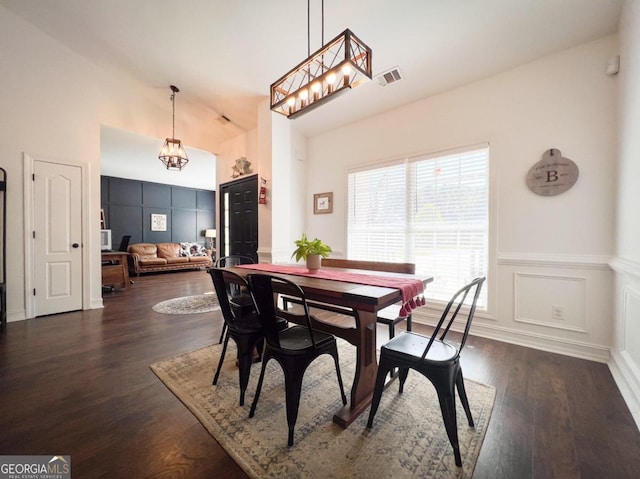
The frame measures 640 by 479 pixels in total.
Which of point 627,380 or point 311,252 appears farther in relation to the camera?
point 311,252

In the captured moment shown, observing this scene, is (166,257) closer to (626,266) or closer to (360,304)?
(360,304)

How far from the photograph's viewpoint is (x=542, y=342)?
2.62 meters

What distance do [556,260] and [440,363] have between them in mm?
2045

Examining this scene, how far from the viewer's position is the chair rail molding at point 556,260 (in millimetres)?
2357

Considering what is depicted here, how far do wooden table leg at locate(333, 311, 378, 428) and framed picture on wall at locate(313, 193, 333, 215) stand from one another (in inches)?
106

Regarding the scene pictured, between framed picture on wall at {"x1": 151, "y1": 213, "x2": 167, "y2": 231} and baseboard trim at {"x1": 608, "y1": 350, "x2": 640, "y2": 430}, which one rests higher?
framed picture on wall at {"x1": 151, "y1": 213, "x2": 167, "y2": 231}

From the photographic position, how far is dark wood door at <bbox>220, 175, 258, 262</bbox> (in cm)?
467

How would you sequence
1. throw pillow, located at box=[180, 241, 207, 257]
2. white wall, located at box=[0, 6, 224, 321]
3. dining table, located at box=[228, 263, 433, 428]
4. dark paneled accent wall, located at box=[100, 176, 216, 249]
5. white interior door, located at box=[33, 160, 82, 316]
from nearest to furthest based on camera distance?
dining table, located at box=[228, 263, 433, 428], white wall, located at box=[0, 6, 224, 321], white interior door, located at box=[33, 160, 82, 316], dark paneled accent wall, located at box=[100, 176, 216, 249], throw pillow, located at box=[180, 241, 207, 257]

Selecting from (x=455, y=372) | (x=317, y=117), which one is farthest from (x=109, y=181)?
(x=455, y=372)

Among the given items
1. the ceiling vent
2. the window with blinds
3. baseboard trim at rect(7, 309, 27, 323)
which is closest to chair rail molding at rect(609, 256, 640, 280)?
the window with blinds

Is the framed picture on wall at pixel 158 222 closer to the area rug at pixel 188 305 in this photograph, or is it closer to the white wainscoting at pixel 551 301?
the area rug at pixel 188 305
